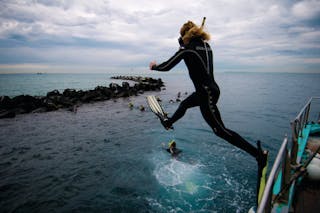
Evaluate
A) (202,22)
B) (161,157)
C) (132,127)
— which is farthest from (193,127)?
(202,22)

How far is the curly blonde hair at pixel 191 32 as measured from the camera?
332 cm

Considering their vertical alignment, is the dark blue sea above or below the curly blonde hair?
below

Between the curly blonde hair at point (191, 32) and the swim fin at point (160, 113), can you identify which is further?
the swim fin at point (160, 113)

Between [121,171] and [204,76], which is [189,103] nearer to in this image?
[204,76]

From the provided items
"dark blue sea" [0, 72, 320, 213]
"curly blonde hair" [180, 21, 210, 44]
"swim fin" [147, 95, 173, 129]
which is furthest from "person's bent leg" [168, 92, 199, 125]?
"dark blue sea" [0, 72, 320, 213]

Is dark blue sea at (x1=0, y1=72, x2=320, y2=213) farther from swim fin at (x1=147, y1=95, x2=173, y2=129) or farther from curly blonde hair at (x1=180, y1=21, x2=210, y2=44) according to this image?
curly blonde hair at (x1=180, y1=21, x2=210, y2=44)

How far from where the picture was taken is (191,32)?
332cm

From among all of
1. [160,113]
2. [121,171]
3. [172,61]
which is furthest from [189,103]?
[121,171]

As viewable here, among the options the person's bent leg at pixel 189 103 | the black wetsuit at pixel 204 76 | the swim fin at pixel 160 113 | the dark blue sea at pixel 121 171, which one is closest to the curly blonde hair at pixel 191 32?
the black wetsuit at pixel 204 76

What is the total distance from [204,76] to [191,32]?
0.86 meters

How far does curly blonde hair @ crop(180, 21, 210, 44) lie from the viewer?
332cm

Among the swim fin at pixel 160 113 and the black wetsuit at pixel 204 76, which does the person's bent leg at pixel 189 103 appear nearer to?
the black wetsuit at pixel 204 76

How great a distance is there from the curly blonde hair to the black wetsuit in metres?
0.08

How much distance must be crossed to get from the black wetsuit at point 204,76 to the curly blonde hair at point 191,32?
8 cm
